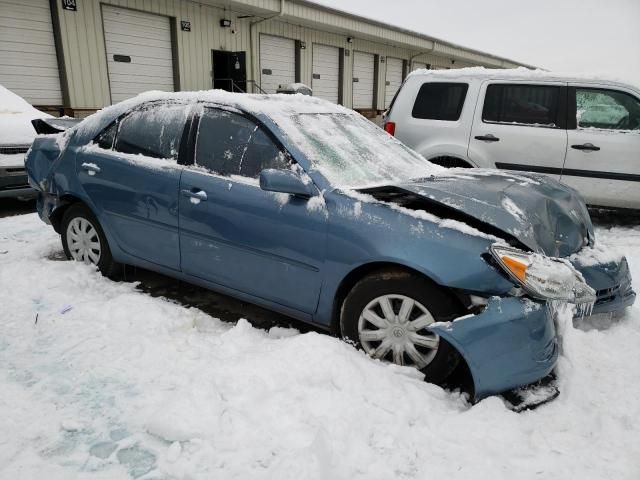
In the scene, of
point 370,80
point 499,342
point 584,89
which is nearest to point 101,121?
point 499,342

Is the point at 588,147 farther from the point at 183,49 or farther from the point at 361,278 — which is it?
the point at 183,49

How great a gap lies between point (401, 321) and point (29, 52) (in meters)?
10.1

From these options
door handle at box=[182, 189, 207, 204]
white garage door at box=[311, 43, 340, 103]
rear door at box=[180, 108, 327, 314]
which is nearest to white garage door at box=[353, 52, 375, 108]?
white garage door at box=[311, 43, 340, 103]

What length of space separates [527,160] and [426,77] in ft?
5.60

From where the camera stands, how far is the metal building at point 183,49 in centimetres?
959

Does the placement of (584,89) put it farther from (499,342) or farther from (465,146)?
(499,342)

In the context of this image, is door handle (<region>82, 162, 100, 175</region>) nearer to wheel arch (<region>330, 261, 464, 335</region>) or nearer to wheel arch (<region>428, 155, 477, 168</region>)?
wheel arch (<region>330, 261, 464, 335</region>)

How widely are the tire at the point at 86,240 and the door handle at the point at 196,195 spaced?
110cm

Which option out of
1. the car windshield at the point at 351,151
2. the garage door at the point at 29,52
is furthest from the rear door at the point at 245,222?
the garage door at the point at 29,52

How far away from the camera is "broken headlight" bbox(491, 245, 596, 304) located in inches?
94.5

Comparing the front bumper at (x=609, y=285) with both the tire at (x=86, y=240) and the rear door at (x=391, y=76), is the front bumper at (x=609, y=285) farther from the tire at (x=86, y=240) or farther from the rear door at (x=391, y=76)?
the rear door at (x=391, y=76)

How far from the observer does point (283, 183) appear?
2816 millimetres

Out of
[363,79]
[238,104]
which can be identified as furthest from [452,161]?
[363,79]

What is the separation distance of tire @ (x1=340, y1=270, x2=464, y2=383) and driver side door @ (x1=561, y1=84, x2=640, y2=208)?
4.15m
